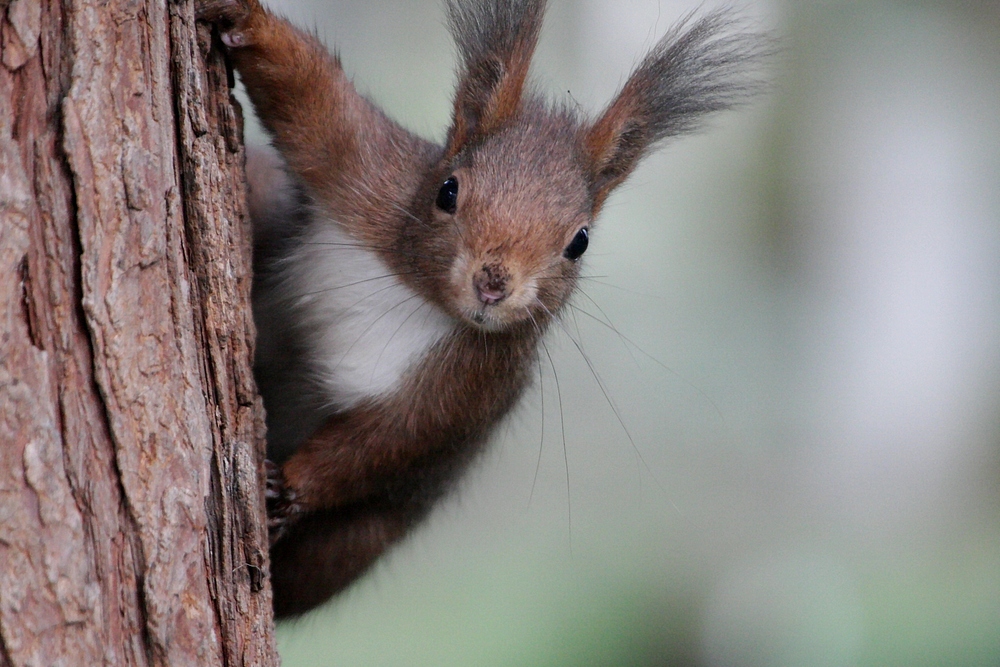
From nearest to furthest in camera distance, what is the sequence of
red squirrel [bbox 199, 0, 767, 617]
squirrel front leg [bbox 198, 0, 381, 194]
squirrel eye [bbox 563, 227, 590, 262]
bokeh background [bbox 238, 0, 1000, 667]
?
squirrel front leg [bbox 198, 0, 381, 194] → red squirrel [bbox 199, 0, 767, 617] → squirrel eye [bbox 563, 227, 590, 262] → bokeh background [bbox 238, 0, 1000, 667]

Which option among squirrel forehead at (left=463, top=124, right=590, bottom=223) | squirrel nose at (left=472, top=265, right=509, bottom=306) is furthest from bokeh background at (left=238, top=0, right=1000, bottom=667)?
squirrel nose at (left=472, top=265, right=509, bottom=306)

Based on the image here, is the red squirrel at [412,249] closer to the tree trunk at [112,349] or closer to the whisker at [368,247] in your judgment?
the whisker at [368,247]

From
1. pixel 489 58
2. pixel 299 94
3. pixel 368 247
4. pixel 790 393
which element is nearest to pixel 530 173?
pixel 489 58

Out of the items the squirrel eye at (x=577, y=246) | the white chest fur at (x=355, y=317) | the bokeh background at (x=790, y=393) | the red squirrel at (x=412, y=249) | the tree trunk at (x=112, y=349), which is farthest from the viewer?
the bokeh background at (x=790, y=393)

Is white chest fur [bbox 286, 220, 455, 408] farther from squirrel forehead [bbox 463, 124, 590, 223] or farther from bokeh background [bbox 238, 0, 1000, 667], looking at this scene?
A: bokeh background [bbox 238, 0, 1000, 667]

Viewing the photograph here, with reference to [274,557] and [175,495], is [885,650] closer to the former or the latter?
[274,557]

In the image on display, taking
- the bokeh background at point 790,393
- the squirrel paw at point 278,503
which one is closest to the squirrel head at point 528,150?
the squirrel paw at point 278,503

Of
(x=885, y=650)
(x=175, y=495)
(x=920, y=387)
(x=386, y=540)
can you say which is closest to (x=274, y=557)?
(x=386, y=540)
